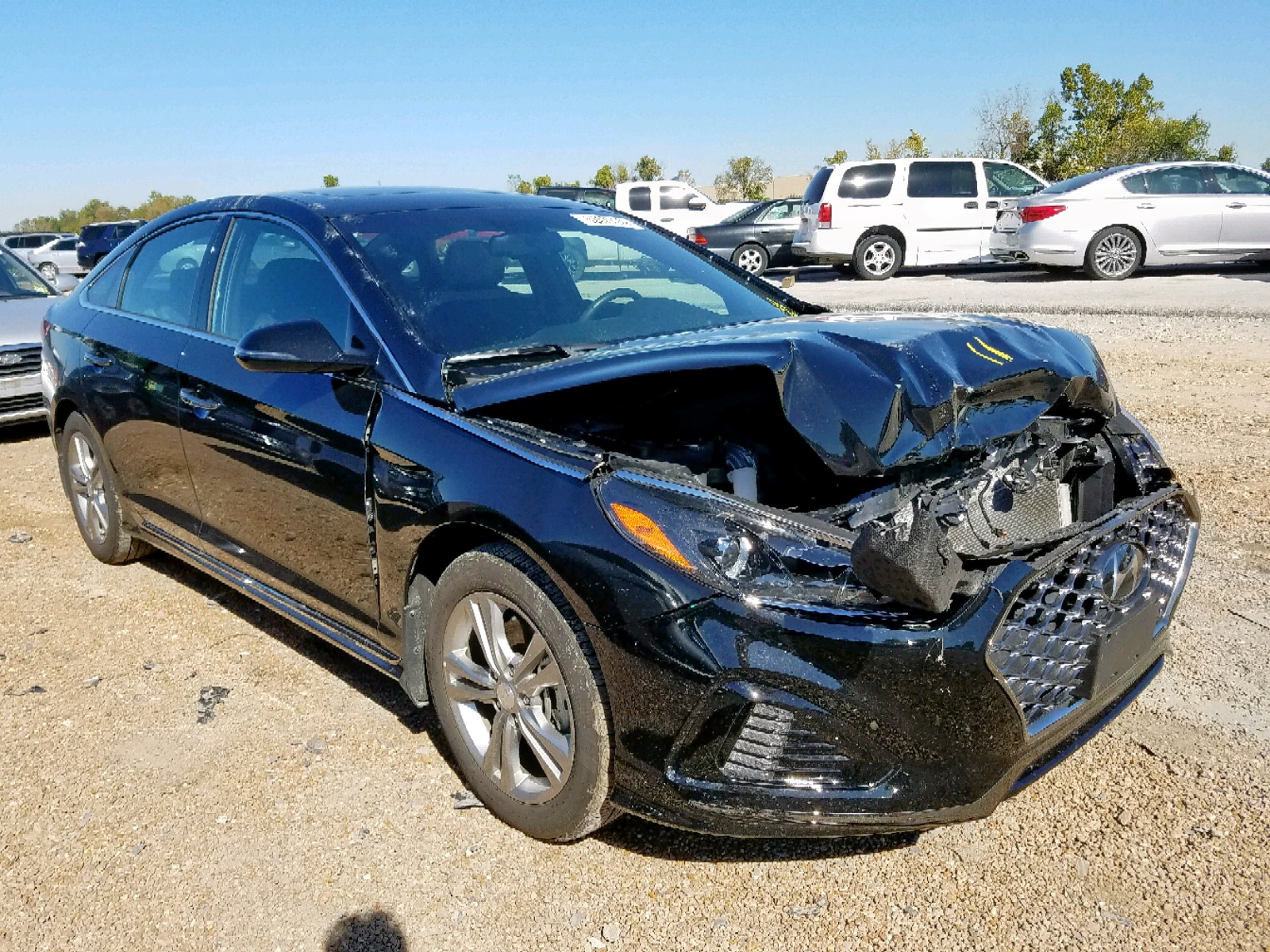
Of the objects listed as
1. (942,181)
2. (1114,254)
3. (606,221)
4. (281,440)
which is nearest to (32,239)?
(942,181)

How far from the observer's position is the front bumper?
2.24 metres

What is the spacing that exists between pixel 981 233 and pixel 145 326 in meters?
15.3

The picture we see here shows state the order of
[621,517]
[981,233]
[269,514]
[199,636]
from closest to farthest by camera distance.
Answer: [621,517]
[269,514]
[199,636]
[981,233]

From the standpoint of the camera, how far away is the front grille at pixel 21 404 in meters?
7.76

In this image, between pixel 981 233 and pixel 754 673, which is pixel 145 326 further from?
pixel 981 233

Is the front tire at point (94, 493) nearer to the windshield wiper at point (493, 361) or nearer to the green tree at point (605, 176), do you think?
the windshield wiper at point (493, 361)

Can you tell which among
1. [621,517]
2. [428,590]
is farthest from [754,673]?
[428,590]

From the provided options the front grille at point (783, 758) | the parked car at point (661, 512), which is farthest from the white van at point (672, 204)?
the front grille at point (783, 758)

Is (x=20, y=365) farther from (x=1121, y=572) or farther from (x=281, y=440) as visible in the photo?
(x=1121, y=572)

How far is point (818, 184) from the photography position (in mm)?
17266

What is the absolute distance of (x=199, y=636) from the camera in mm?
4238

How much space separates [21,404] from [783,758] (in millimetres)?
7407

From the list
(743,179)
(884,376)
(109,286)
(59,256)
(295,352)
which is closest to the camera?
(884,376)

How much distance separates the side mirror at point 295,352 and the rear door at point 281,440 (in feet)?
0.27
